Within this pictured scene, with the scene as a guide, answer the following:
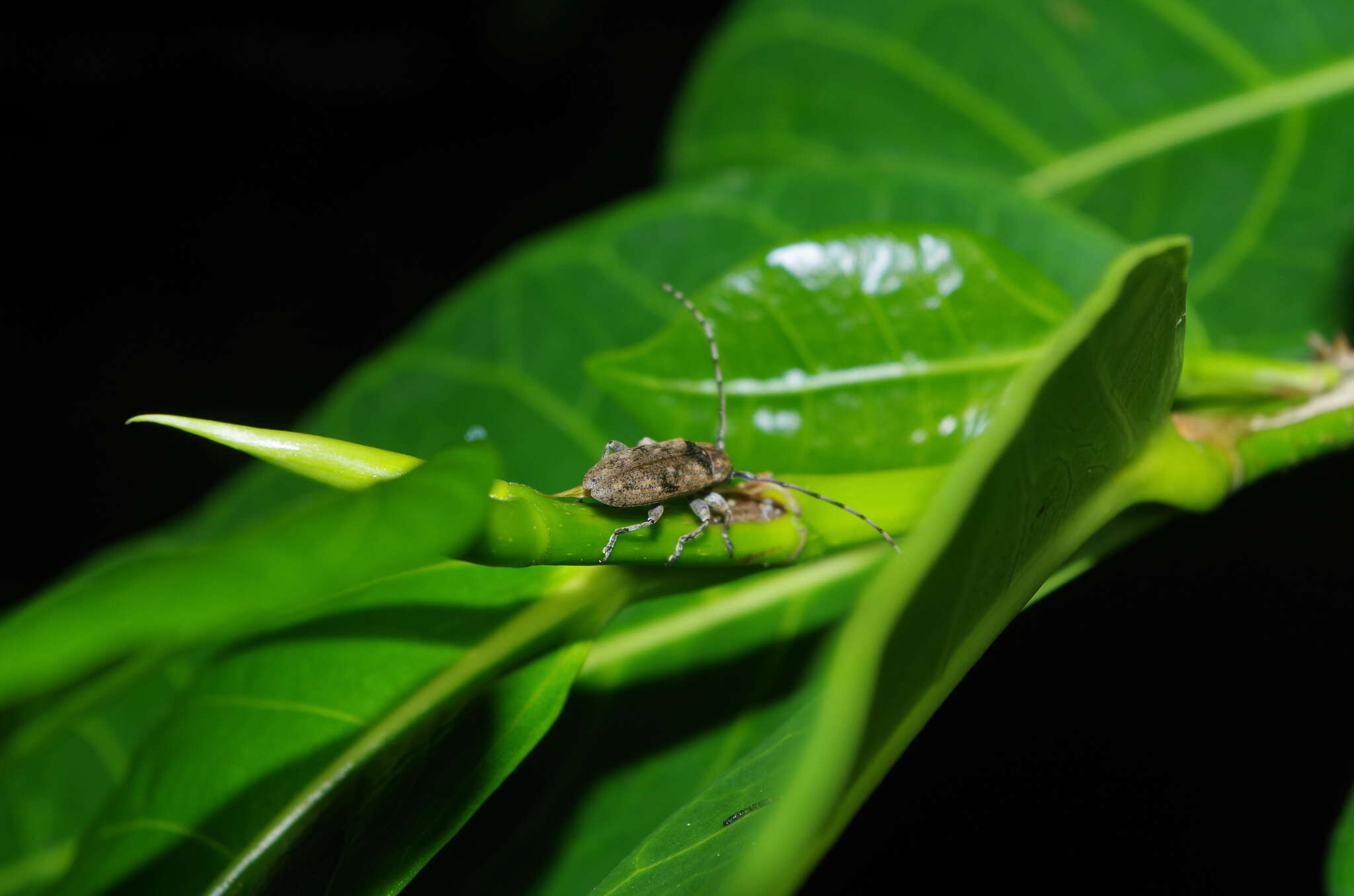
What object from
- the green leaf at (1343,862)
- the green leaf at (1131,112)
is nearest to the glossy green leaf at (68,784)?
the green leaf at (1343,862)

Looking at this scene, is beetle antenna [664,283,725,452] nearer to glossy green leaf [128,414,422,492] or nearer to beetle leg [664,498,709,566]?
beetle leg [664,498,709,566]

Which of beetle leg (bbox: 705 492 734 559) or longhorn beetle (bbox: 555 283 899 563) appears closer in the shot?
beetle leg (bbox: 705 492 734 559)

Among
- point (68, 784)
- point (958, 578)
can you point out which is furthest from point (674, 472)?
point (68, 784)

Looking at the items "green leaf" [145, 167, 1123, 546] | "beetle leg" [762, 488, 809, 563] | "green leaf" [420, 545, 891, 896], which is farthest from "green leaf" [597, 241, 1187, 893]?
"green leaf" [145, 167, 1123, 546]

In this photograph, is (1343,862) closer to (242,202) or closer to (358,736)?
(358,736)

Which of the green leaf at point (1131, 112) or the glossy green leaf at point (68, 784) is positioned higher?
the green leaf at point (1131, 112)

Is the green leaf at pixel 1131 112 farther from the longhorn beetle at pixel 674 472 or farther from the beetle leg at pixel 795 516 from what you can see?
the beetle leg at pixel 795 516
